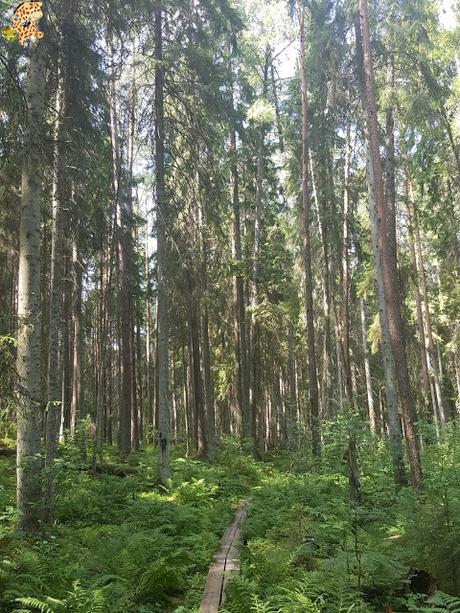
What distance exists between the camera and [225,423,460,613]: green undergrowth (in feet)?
17.4

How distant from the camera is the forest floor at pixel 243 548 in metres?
5.47

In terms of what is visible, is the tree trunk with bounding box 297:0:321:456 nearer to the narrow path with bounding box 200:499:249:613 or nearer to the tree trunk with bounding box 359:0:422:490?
the tree trunk with bounding box 359:0:422:490

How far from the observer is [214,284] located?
72.4 ft

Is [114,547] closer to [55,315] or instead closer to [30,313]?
[30,313]

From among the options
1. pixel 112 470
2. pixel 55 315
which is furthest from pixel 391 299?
pixel 112 470

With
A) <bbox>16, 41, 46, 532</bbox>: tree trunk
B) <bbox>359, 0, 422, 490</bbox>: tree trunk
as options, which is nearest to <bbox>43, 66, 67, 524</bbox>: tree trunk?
<bbox>16, 41, 46, 532</bbox>: tree trunk

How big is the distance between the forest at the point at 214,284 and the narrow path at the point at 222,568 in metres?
0.16

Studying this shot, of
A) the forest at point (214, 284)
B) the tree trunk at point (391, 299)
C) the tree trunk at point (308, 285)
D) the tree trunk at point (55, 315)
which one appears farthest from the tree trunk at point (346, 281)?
the tree trunk at point (55, 315)

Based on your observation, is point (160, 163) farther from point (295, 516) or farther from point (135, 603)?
point (135, 603)

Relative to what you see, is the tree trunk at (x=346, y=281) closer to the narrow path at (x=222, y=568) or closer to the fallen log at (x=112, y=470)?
the fallen log at (x=112, y=470)

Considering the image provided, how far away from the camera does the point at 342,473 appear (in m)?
14.5

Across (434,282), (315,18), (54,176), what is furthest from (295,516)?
(434,282)

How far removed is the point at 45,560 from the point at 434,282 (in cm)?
3375

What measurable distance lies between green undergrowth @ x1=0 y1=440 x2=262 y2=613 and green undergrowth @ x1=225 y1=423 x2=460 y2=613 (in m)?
0.85
